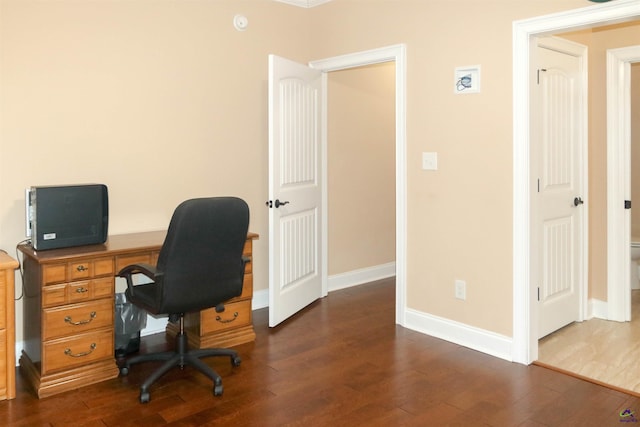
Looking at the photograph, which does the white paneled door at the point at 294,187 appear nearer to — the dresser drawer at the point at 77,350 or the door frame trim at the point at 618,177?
the dresser drawer at the point at 77,350

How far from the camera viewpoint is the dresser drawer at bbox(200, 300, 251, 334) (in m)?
3.50

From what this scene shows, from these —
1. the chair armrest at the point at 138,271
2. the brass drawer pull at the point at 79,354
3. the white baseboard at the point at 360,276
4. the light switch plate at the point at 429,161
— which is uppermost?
the light switch plate at the point at 429,161

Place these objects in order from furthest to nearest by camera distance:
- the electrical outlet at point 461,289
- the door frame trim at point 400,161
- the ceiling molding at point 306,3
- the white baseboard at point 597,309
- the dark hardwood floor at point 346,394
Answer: the ceiling molding at point 306,3
the white baseboard at point 597,309
the door frame trim at point 400,161
the electrical outlet at point 461,289
the dark hardwood floor at point 346,394

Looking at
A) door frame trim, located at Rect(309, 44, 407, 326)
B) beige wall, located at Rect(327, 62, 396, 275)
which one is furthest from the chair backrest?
beige wall, located at Rect(327, 62, 396, 275)

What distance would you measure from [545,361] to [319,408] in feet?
4.84

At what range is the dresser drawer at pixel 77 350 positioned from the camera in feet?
9.43

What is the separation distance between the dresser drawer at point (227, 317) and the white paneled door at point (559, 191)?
6.13ft

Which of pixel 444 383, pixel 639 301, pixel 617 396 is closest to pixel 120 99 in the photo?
pixel 444 383

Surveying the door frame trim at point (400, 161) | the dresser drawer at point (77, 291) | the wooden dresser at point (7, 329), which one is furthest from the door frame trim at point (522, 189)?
the wooden dresser at point (7, 329)

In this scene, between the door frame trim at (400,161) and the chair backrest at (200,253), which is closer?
the chair backrest at (200,253)

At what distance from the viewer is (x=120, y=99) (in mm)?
3639

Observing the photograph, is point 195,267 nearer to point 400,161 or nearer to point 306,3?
point 400,161

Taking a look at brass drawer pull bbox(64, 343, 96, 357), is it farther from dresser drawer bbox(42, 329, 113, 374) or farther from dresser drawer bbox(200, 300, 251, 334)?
dresser drawer bbox(200, 300, 251, 334)

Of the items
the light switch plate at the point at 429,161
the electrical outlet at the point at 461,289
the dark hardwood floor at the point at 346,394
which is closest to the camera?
the dark hardwood floor at the point at 346,394
